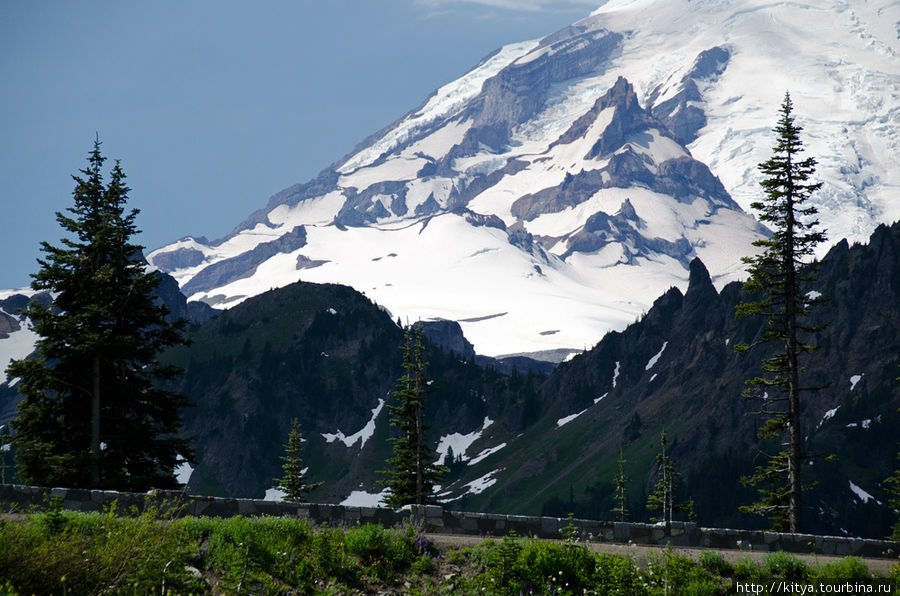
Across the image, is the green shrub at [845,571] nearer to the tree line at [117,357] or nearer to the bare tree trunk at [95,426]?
the tree line at [117,357]

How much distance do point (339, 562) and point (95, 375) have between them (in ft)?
70.6

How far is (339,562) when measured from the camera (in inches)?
647

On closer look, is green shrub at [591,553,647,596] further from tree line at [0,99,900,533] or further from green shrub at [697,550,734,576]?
tree line at [0,99,900,533]

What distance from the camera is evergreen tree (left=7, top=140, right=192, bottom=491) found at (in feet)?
108

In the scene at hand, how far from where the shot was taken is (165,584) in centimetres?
1400

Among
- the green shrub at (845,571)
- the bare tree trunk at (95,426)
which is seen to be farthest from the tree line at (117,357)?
the green shrub at (845,571)

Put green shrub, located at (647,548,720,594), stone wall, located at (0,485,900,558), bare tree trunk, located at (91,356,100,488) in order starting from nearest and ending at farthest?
green shrub, located at (647,548,720,594) → stone wall, located at (0,485,900,558) → bare tree trunk, located at (91,356,100,488)

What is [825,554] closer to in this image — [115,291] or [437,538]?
[437,538]

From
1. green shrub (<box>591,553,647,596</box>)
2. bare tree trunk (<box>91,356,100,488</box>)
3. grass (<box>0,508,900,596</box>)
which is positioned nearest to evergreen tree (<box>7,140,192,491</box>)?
bare tree trunk (<box>91,356,100,488</box>)

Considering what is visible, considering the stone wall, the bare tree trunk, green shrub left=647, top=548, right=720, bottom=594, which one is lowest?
green shrub left=647, top=548, right=720, bottom=594

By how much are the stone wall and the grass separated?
220cm

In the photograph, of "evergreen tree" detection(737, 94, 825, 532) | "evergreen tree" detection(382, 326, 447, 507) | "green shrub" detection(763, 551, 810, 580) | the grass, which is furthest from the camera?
"evergreen tree" detection(382, 326, 447, 507)

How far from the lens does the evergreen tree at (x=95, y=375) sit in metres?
32.8

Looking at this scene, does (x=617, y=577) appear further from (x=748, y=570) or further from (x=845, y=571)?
(x=845, y=571)
